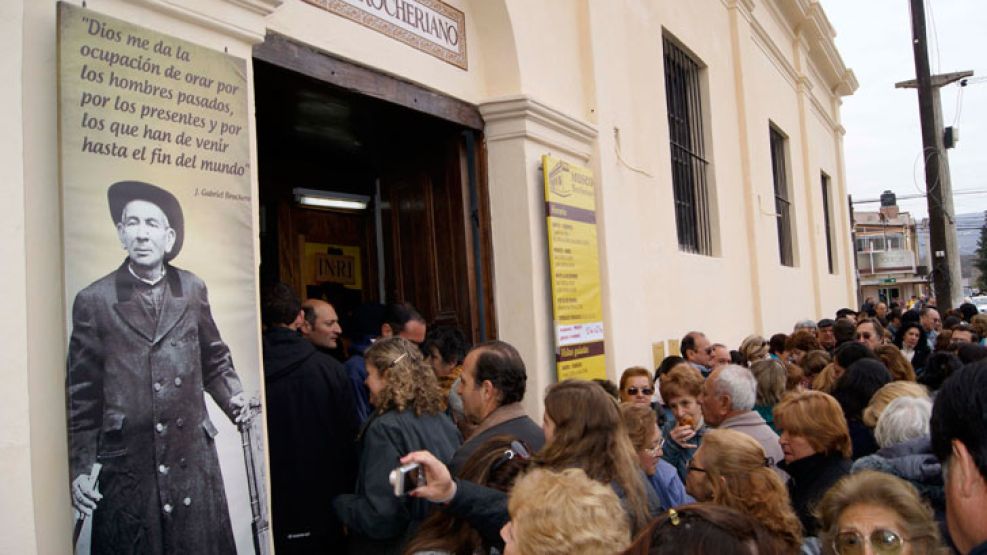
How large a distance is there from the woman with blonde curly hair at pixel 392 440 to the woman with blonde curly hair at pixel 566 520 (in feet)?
4.23

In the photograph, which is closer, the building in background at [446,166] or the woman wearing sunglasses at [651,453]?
the building in background at [446,166]

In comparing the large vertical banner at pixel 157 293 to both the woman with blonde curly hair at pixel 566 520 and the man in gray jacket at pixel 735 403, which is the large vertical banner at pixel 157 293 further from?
the man in gray jacket at pixel 735 403

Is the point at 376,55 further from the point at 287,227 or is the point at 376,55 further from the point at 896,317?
the point at 896,317

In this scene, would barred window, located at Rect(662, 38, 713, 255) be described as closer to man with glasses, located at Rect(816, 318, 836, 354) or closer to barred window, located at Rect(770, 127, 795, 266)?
man with glasses, located at Rect(816, 318, 836, 354)

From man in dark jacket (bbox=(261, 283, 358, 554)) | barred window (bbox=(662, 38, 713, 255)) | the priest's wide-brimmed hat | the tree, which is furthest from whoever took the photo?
the tree

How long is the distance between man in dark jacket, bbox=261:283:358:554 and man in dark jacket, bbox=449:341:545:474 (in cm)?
84

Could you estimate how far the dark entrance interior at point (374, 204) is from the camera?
20.7 ft

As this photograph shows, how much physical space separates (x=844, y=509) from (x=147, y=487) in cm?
237

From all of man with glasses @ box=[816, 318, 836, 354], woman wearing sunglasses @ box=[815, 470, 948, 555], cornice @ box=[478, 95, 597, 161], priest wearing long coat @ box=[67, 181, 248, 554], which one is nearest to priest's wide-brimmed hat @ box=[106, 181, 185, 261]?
priest wearing long coat @ box=[67, 181, 248, 554]

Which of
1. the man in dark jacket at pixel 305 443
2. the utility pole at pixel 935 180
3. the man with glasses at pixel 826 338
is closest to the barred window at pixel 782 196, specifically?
the utility pole at pixel 935 180

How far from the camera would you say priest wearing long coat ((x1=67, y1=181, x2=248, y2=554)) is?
2947 mm

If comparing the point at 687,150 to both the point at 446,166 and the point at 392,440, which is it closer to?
the point at 446,166

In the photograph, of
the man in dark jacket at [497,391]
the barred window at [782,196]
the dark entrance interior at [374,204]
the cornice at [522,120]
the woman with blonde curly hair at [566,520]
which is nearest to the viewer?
the woman with blonde curly hair at [566,520]

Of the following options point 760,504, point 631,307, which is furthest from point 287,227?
point 760,504
